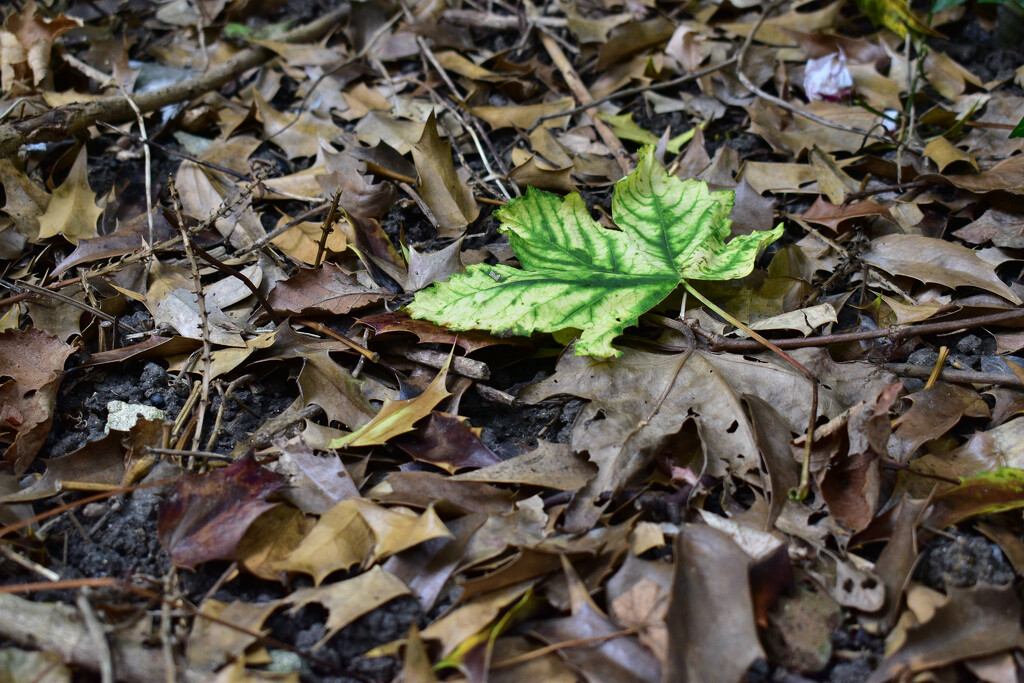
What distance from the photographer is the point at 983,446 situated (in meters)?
1.38

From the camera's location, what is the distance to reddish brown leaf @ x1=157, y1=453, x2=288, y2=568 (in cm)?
122

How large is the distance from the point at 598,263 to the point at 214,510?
0.91m

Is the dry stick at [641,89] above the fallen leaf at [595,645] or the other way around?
above

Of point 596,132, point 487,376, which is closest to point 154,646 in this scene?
point 487,376

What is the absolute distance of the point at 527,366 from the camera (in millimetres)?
1640

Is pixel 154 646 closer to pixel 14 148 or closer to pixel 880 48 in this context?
pixel 14 148

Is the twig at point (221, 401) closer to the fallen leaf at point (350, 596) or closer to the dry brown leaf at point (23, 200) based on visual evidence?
the fallen leaf at point (350, 596)

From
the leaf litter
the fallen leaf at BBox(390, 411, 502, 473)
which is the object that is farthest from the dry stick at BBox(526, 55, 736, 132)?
the fallen leaf at BBox(390, 411, 502, 473)

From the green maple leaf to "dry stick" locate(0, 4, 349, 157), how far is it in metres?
1.45

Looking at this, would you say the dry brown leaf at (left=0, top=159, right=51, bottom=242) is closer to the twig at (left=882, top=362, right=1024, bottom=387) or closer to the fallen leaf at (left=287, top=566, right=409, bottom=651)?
the fallen leaf at (left=287, top=566, right=409, bottom=651)

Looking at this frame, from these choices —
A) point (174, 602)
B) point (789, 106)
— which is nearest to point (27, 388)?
point (174, 602)

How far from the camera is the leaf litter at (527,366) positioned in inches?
44.7

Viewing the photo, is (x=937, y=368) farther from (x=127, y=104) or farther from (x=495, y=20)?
(x=127, y=104)

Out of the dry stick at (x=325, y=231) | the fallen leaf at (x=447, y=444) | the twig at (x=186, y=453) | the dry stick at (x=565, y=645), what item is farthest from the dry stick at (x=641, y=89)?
the dry stick at (x=565, y=645)
